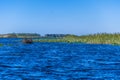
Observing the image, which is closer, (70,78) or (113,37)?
(70,78)

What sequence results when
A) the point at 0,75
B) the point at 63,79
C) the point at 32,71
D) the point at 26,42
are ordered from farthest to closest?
1. the point at 26,42
2. the point at 32,71
3. the point at 0,75
4. the point at 63,79

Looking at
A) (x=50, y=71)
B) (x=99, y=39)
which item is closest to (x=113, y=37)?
(x=99, y=39)

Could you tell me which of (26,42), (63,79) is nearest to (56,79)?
(63,79)

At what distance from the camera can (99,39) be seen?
120 metres

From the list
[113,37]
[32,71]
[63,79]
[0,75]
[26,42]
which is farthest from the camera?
[26,42]

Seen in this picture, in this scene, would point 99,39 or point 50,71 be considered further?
point 99,39

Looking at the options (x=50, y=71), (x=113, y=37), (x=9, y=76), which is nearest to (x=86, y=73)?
(x=50, y=71)

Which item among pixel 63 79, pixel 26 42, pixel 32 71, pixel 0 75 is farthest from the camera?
pixel 26 42

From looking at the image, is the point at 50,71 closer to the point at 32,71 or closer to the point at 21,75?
the point at 32,71

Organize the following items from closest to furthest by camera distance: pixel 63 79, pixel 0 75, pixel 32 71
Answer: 1. pixel 63 79
2. pixel 0 75
3. pixel 32 71

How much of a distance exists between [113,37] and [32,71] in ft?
252

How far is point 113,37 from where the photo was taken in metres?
117

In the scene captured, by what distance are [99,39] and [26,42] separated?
24101 millimetres

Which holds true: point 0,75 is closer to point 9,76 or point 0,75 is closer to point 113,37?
point 9,76
